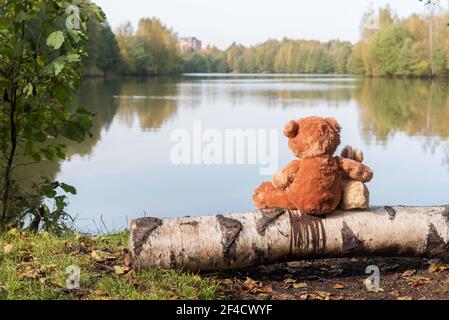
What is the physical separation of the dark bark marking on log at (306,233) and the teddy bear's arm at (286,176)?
266mm

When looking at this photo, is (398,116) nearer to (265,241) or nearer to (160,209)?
(160,209)

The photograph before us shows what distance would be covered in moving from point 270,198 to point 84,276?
1.61 meters

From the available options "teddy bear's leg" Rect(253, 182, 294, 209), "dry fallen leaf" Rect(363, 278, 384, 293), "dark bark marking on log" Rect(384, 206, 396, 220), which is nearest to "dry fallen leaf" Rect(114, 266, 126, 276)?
"teddy bear's leg" Rect(253, 182, 294, 209)

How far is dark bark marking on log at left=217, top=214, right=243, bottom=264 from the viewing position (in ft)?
15.7

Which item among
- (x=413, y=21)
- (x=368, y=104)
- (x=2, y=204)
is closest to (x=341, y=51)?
(x=413, y=21)

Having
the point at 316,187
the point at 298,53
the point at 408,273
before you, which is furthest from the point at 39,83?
the point at 298,53

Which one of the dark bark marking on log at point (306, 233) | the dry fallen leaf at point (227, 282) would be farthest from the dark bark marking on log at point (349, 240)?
the dry fallen leaf at point (227, 282)

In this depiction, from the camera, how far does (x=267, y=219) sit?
4.93 metres

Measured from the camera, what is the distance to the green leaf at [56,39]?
5250mm

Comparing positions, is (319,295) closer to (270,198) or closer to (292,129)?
(270,198)

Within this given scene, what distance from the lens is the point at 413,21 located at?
77.4 metres

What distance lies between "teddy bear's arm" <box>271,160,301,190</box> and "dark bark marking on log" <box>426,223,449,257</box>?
1.22 metres

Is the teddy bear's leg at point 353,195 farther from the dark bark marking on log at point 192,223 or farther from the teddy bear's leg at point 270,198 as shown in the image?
the dark bark marking on log at point 192,223

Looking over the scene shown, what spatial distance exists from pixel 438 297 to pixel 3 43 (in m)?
4.44
